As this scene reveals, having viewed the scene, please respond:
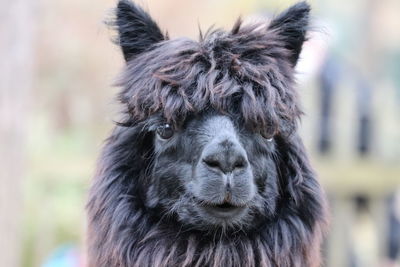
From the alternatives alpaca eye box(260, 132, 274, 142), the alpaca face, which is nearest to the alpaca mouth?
the alpaca face

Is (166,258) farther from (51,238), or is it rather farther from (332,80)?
(51,238)

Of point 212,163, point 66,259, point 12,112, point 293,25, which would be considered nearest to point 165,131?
point 212,163

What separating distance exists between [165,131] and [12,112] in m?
2.11

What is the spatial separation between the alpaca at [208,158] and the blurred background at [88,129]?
368mm

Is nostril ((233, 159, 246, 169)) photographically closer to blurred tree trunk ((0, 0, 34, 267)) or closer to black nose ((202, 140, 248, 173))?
black nose ((202, 140, 248, 173))

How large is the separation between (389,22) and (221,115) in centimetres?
1562

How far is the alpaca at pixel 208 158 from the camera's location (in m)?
3.41

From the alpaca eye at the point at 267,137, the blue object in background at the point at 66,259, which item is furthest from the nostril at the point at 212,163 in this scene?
the blue object in background at the point at 66,259

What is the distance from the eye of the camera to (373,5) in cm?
1638

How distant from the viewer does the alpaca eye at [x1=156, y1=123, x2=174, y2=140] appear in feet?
11.6

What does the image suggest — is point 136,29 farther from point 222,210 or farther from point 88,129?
point 88,129

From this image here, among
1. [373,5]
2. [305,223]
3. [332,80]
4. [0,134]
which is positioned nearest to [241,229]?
[305,223]

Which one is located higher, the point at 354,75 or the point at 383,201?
the point at 354,75

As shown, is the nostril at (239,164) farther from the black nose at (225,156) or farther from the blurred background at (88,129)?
the blurred background at (88,129)
